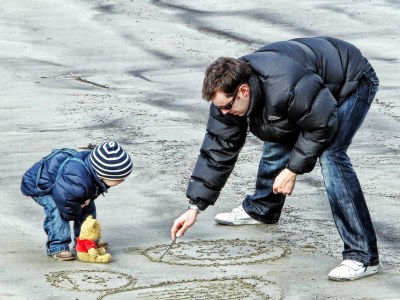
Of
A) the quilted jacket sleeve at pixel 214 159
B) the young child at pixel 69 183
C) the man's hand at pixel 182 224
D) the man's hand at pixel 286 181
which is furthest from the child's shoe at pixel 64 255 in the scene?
the man's hand at pixel 286 181

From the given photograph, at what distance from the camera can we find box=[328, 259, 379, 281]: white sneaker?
23.9 ft

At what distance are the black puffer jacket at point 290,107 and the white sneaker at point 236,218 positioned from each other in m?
1.18

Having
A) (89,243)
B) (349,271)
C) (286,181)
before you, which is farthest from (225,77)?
(89,243)

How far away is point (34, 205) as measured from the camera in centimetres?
910

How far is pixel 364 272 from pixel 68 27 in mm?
11225

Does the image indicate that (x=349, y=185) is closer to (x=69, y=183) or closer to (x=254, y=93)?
(x=254, y=93)

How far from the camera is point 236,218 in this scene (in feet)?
28.6

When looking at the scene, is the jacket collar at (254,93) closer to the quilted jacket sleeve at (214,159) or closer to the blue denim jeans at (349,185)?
the quilted jacket sleeve at (214,159)

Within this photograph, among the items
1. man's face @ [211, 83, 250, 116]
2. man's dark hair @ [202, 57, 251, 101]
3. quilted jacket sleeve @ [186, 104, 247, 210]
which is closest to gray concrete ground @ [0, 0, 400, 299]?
quilted jacket sleeve @ [186, 104, 247, 210]

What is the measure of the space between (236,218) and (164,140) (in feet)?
9.06

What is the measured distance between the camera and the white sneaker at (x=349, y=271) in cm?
728

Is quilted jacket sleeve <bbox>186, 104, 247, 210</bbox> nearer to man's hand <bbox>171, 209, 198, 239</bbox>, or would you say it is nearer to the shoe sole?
man's hand <bbox>171, 209, 198, 239</bbox>

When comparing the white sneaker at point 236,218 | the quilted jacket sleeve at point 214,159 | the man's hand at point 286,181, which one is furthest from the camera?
the white sneaker at point 236,218

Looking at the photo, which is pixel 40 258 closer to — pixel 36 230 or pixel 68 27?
pixel 36 230
